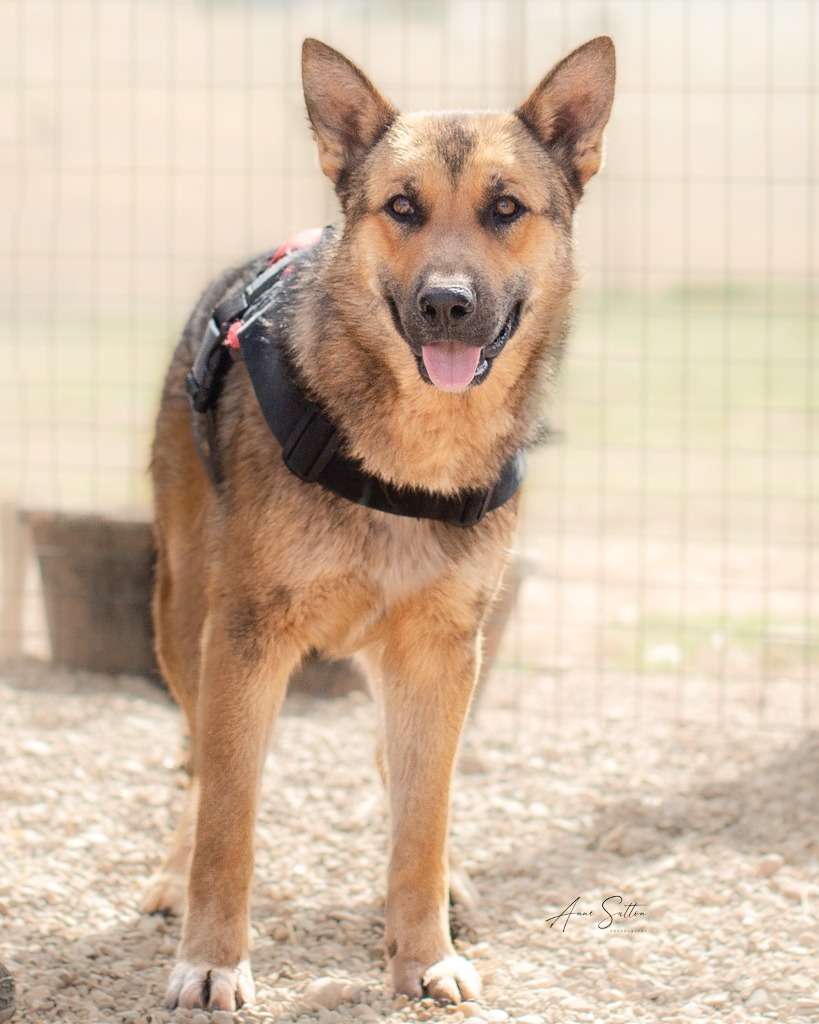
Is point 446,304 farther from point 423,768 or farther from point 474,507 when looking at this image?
point 423,768

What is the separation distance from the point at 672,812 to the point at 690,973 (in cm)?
112

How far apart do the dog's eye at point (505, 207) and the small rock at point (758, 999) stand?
1947mm

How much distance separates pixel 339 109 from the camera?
3.21 metres

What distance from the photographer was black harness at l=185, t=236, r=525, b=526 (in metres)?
2.92

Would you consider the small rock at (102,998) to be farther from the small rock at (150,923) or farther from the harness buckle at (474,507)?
the harness buckle at (474,507)

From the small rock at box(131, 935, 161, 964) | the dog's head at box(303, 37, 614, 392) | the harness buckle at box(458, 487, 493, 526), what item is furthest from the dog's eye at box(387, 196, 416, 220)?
the small rock at box(131, 935, 161, 964)

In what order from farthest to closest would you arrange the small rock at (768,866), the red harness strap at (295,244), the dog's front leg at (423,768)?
the small rock at (768,866), the red harness strap at (295,244), the dog's front leg at (423,768)

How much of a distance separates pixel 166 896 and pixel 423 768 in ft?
2.78

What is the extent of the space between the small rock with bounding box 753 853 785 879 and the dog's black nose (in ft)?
6.46

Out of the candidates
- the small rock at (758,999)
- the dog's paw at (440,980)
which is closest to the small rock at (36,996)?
the dog's paw at (440,980)

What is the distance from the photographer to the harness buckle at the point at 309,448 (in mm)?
2906

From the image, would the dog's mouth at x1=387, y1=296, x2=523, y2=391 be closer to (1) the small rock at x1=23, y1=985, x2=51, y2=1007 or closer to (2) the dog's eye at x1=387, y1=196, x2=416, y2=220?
(2) the dog's eye at x1=387, y1=196, x2=416, y2=220

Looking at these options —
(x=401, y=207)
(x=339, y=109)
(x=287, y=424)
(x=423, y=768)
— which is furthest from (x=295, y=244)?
(x=423, y=768)
